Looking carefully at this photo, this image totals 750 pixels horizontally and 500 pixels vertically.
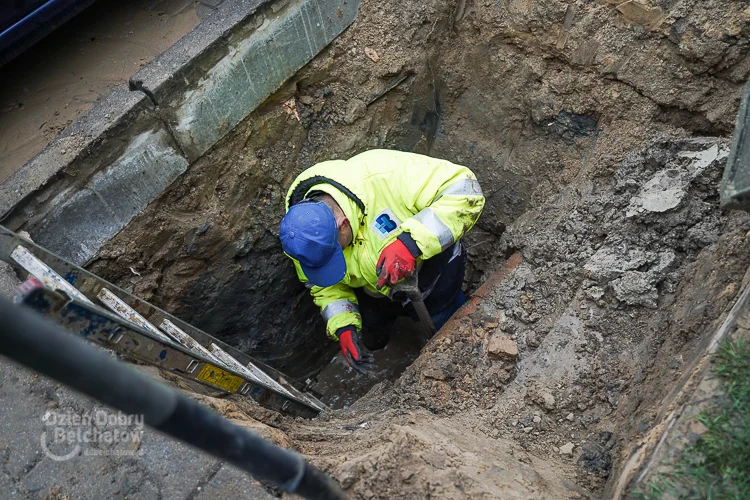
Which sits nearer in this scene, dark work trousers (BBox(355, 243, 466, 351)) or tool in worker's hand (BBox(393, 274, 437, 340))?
tool in worker's hand (BBox(393, 274, 437, 340))

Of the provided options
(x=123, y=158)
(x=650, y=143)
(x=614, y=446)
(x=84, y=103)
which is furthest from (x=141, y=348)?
(x=650, y=143)

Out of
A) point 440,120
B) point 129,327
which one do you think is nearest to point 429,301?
point 440,120

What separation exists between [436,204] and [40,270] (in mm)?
1763

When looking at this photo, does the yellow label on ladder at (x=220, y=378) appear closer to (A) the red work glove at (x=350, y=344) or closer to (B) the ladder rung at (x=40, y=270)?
(B) the ladder rung at (x=40, y=270)

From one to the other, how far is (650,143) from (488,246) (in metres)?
1.36

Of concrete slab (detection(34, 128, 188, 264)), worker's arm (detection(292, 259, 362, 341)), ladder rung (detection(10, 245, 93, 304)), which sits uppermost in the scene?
ladder rung (detection(10, 245, 93, 304))

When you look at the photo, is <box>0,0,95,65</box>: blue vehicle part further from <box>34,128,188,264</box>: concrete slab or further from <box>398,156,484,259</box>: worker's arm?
<box>398,156,484,259</box>: worker's arm

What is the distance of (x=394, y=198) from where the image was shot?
296 centimetres

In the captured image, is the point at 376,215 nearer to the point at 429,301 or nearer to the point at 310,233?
the point at 310,233

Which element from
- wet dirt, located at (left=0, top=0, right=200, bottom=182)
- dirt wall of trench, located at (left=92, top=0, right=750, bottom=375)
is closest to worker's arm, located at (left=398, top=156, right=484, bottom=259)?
dirt wall of trench, located at (left=92, top=0, right=750, bottom=375)

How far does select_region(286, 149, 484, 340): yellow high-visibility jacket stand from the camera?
2.83 m

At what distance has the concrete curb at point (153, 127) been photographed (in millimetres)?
2701

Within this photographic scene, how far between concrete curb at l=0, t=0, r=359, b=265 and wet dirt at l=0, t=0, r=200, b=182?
1.87ft

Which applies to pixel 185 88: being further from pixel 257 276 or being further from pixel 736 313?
pixel 736 313
